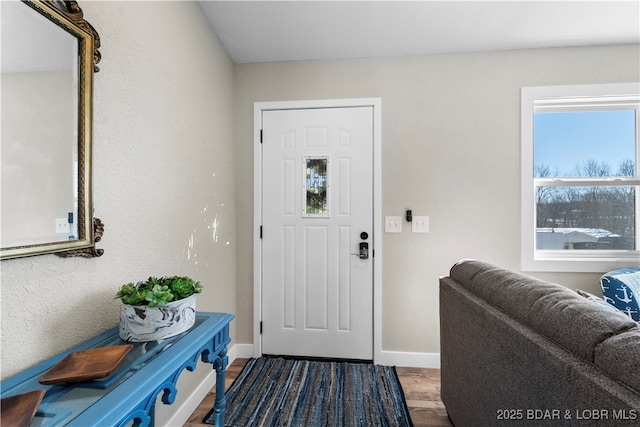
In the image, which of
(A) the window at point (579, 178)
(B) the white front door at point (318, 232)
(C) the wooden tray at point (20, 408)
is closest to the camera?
(C) the wooden tray at point (20, 408)

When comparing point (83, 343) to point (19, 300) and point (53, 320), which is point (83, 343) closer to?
point (53, 320)

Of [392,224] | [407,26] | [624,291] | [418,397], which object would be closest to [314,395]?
[418,397]

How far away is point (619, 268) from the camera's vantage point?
90.4 inches

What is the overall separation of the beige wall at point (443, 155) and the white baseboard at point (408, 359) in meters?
0.04

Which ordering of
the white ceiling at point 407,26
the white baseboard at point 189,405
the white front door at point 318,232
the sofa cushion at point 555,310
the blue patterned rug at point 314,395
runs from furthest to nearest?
the white front door at point 318,232 → the white ceiling at point 407,26 → the blue patterned rug at point 314,395 → the white baseboard at point 189,405 → the sofa cushion at point 555,310

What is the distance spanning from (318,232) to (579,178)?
7.08 feet

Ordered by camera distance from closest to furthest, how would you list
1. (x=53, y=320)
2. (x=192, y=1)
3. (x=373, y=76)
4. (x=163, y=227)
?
1. (x=53, y=320)
2. (x=163, y=227)
3. (x=192, y=1)
4. (x=373, y=76)

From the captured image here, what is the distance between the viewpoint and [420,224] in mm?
2422

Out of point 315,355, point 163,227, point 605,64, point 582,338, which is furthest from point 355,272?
point 605,64

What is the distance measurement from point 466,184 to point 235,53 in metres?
2.13

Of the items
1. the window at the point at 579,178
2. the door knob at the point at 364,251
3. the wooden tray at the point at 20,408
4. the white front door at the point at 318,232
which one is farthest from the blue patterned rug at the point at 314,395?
the window at the point at 579,178

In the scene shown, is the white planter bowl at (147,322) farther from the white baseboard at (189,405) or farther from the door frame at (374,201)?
the door frame at (374,201)

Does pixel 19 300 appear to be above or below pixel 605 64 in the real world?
below

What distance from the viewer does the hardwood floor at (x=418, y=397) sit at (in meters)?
1.75
